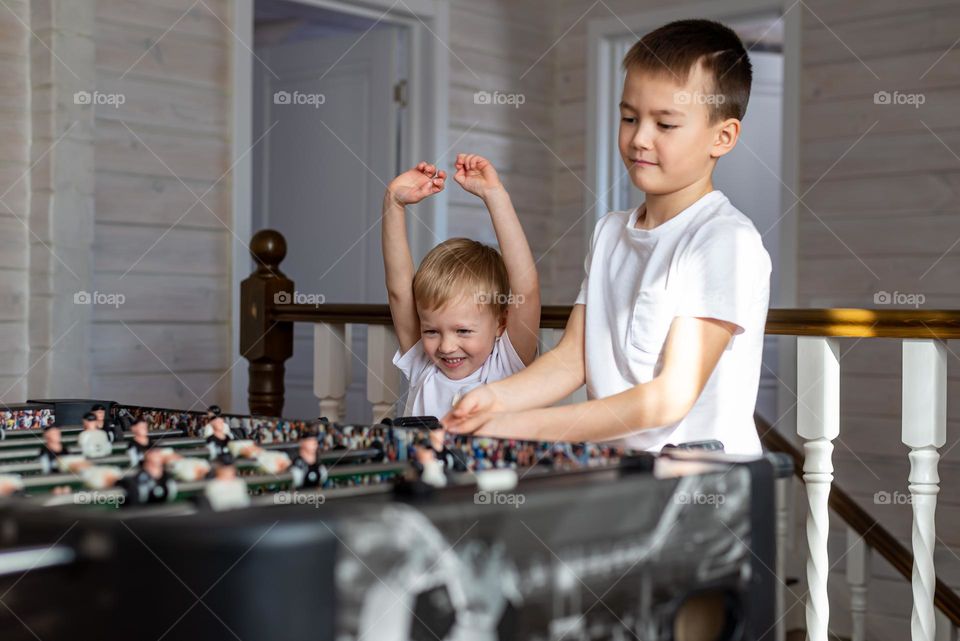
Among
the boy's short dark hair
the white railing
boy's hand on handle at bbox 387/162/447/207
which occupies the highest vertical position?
the boy's short dark hair

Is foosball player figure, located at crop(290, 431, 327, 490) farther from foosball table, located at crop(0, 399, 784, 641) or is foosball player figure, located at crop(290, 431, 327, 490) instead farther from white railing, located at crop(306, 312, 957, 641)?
white railing, located at crop(306, 312, 957, 641)

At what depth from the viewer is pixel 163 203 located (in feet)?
10.6

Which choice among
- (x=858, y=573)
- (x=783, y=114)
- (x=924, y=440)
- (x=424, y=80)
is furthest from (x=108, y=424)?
(x=783, y=114)

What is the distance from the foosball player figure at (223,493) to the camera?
30.0 inches

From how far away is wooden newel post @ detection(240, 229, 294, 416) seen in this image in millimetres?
2576
